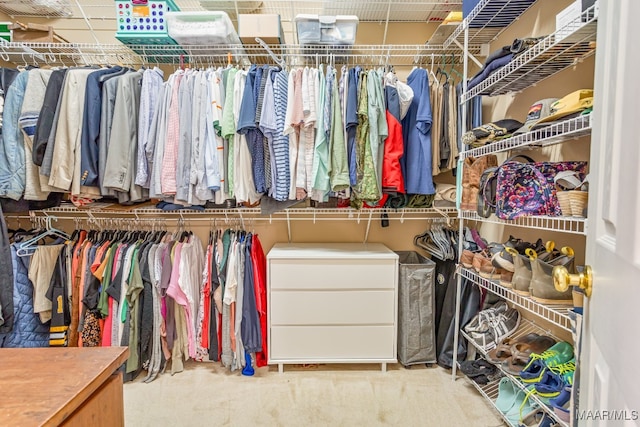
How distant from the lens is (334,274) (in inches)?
80.2

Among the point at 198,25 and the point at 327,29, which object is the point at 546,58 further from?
the point at 198,25

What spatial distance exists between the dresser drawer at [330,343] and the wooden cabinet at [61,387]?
117 centimetres

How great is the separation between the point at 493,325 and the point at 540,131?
1036mm

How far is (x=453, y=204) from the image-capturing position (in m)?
2.12

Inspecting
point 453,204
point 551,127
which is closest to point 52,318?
point 453,204

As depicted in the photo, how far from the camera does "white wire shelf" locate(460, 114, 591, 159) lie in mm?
1068

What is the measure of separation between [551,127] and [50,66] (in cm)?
298

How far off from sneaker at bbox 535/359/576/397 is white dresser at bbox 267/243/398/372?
2.82 ft

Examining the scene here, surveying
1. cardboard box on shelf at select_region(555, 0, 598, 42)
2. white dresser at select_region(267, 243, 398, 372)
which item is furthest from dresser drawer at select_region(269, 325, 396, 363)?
cardboard box on shelf at select_region(555, 0, 598, 42)

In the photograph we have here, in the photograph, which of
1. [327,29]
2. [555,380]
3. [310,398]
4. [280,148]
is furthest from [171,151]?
[555,380]

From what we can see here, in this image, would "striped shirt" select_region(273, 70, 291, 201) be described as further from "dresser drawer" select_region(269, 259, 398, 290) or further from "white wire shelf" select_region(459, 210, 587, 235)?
"white wire shelf" select_region(459, 210, 587, 235)

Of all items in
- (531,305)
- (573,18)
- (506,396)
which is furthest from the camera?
(506,396)

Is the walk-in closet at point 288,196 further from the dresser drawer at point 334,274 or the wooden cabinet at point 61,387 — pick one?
the wooden cabinet at point 61,387

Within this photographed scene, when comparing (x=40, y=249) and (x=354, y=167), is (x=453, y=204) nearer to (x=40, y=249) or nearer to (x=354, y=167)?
(x=354, y=167)
